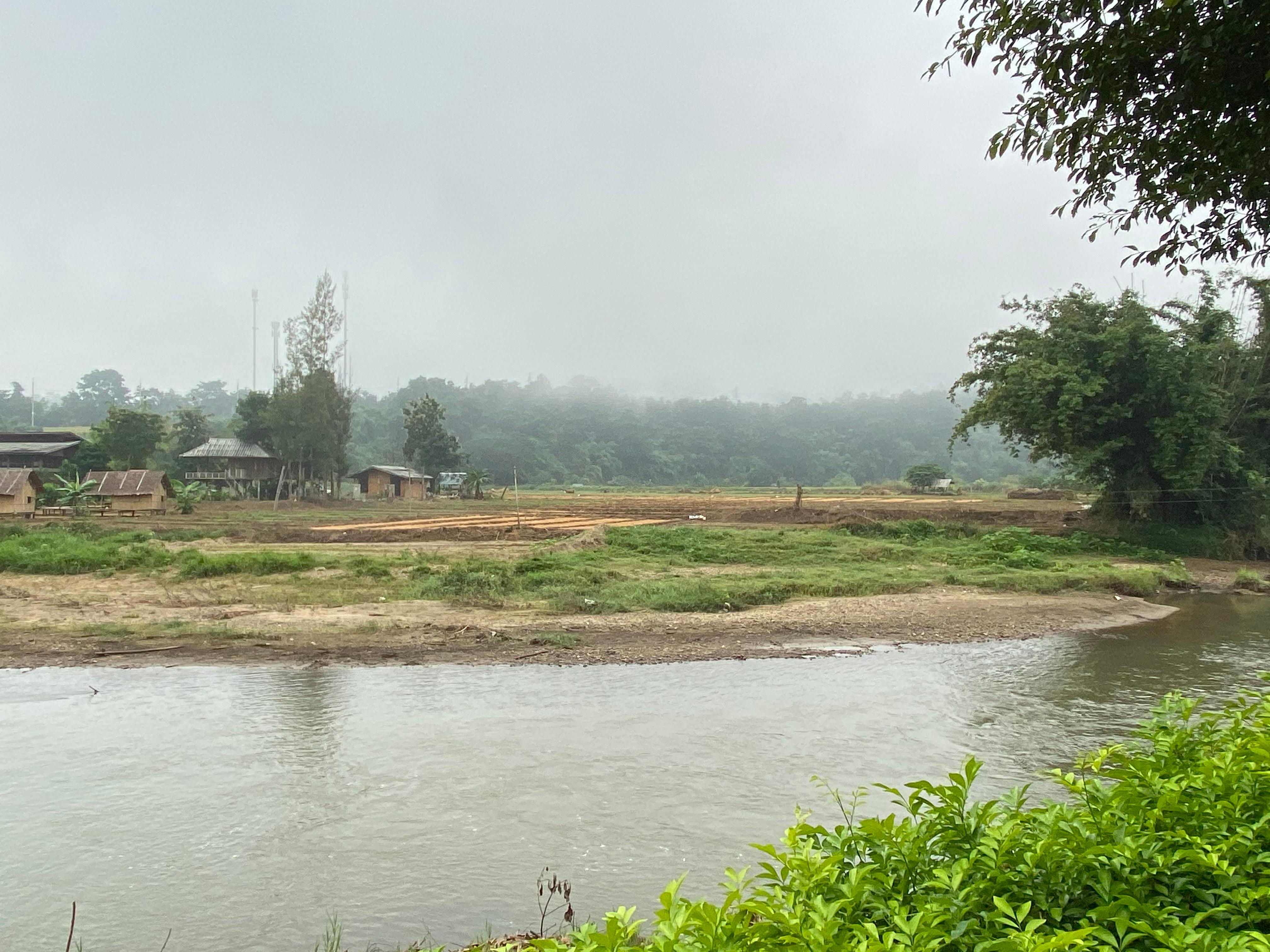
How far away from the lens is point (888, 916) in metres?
2.59

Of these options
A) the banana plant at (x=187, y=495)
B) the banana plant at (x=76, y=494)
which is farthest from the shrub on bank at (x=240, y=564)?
the banana plant at (x=187, y=495)

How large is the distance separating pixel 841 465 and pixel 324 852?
389 feet

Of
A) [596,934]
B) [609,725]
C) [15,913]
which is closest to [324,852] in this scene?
[15,913]

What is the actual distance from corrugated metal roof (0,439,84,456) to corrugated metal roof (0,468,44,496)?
17.0m

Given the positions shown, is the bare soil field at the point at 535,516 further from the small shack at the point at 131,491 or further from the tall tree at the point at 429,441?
the tall tree at the point at 429,441

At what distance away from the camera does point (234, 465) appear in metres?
59.2

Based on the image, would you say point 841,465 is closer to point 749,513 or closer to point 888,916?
point 749,513

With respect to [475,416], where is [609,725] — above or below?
below

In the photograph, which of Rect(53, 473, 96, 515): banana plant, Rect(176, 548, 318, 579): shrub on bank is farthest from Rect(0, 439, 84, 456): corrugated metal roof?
Rect(176, 548, 318, 579): shrub on bank

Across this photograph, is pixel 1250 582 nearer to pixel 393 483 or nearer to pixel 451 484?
pixel 393 483

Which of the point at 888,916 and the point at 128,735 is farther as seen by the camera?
the point at 128,735

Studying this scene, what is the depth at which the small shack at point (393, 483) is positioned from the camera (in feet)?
218

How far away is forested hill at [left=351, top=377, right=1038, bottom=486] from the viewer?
107062 millimetres

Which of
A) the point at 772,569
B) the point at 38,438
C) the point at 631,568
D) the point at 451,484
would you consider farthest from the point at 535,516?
the point at 38,438
